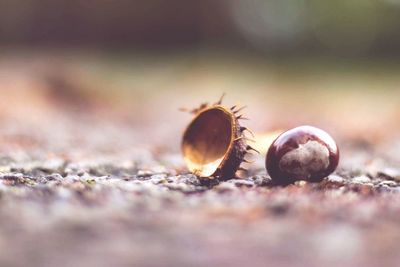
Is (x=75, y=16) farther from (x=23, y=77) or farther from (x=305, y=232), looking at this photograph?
(x=305, y=232)

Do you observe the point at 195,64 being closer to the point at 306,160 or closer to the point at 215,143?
the point at 215,143

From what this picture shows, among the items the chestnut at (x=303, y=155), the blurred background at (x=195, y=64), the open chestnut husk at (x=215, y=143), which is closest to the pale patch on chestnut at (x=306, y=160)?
the chestnut at (x=303, y=155)

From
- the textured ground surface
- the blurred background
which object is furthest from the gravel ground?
the blurred background

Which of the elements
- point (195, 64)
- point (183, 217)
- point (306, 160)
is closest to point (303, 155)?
point (306, 160)

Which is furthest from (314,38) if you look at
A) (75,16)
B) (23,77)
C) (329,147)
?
(329,147)

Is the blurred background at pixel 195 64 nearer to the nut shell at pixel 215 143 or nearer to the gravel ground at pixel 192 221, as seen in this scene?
the nut shell at pixel 215 143

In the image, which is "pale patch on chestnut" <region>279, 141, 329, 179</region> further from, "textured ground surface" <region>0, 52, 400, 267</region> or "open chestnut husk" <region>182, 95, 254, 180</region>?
"open chestnut husk" <region>182, 95, 254, 180</region>
